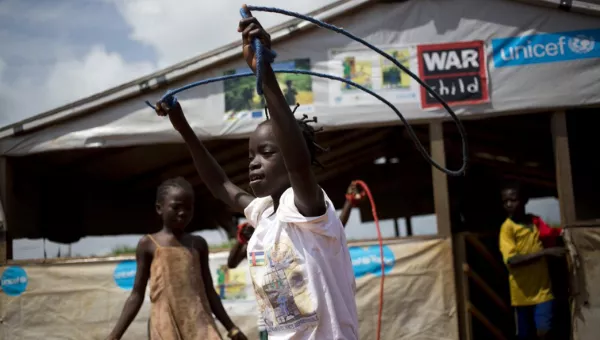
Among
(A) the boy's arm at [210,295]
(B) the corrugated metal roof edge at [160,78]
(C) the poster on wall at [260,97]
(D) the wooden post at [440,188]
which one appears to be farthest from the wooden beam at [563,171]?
(A) the boy's arm at [210,295]

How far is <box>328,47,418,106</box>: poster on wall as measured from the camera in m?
7.97

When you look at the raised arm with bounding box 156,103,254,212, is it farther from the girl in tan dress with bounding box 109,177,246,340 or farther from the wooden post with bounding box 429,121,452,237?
the wooden post with bounding box 429,121,452,237

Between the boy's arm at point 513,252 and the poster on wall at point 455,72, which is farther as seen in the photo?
the poster on wall at point 455,72

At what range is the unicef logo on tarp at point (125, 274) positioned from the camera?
26.1 ft

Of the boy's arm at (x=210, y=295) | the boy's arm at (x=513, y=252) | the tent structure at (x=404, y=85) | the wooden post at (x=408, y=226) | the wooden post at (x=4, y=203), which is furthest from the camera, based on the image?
the wooden post at (x=408, y=226)

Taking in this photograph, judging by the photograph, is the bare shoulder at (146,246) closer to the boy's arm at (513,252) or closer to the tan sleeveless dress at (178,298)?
the tan sleeveless dress at (178,298)

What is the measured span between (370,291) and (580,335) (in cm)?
214

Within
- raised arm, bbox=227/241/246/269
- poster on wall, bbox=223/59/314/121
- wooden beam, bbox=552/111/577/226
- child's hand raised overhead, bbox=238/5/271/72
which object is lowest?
raised arm, bbox=227/241/246/269

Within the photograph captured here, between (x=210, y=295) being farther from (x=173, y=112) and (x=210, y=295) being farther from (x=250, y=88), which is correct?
(x=250, y=88)

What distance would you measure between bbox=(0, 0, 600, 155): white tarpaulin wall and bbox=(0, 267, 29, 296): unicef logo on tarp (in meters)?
1.40

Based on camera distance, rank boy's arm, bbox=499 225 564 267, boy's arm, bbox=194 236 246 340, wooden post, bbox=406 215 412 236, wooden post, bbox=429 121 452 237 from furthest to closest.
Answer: wooden post, bbox=406 215 412 236 → wooden post, bbox=429 121 452 237 → boy's arm, bbox=499 225 564 267 → boy's arm, bbox=194 236 246 340

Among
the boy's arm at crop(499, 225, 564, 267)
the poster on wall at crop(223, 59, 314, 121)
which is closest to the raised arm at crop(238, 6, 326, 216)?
the boy's arm at crop(499, 225, 564, 267)

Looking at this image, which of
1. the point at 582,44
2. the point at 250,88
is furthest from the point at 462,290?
the point at 250,88

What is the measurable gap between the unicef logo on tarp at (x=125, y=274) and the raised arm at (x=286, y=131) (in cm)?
586
